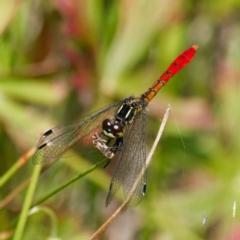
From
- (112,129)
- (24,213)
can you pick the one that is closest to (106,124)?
(112,129)

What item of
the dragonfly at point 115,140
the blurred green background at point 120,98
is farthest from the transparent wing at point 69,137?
the blurred green background at point 120,98

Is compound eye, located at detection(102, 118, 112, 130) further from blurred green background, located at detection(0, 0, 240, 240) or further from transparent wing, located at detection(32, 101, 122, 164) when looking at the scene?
blurred green background, located at detection(0, 0, 240, 240)

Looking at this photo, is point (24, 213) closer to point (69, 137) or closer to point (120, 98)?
point (69, 137)

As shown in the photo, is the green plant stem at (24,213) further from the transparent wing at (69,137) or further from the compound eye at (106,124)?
the compound eye at (106,124)

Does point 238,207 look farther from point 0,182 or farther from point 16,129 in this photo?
point 0,182

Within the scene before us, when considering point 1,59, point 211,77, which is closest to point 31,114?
point 1,59

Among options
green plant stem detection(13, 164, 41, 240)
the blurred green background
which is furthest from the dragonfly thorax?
the blurred green background
